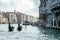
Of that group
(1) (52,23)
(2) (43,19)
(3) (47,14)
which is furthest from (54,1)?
(2) (43,19)

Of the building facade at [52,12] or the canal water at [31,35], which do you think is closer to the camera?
the canal water at [31,35]

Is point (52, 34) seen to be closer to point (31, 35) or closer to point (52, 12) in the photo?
point (31, 35)

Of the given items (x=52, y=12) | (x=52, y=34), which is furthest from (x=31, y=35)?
(x=52, y=12)

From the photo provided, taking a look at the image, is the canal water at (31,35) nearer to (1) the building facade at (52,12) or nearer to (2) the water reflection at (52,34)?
(2) the water reflection at (52,34)

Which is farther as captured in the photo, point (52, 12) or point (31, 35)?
point (52, 12)

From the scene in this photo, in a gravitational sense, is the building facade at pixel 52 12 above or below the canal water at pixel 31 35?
above

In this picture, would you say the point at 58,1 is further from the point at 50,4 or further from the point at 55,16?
the point at 50,4

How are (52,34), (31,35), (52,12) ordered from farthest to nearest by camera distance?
(52,12) → (52,34) → (31,35)

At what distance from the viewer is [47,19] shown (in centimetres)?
8544

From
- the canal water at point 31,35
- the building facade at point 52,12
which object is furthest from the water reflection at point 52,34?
the building facade at point 52,12

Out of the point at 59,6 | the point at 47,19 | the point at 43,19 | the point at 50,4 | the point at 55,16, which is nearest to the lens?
the point at 59,6

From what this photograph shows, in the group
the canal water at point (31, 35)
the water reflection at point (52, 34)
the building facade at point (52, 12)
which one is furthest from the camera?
the building facade at point (52, 12)

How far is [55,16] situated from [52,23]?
3.81 meters

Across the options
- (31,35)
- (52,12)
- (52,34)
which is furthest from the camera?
(52,12)
